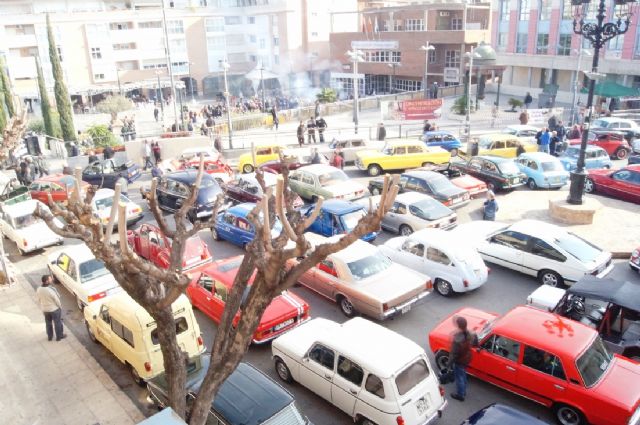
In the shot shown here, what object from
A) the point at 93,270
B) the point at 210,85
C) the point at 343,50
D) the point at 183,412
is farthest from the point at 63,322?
the point at 210,85

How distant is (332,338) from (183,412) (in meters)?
2.87

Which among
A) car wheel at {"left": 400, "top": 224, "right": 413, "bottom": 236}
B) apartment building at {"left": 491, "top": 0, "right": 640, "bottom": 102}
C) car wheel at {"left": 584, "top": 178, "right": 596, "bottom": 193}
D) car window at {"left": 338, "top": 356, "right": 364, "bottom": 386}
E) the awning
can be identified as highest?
apartment building at {"left": 491, "top": 0, "right": 640, "bottom": 102}

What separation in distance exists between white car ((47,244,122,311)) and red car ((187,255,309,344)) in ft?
6.05

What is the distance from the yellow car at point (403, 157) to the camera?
22562mm

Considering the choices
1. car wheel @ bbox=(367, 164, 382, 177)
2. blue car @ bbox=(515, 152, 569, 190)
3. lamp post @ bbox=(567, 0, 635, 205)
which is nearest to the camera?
lamp post @ bbox=(567, 0, 635, 205)

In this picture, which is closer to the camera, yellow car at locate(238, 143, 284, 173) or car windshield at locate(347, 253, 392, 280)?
car windshield at locate(347, 253, 392, 280)

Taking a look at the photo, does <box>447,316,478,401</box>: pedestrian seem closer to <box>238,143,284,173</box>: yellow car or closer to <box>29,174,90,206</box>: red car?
<box>29,174,90,206</box>: red car

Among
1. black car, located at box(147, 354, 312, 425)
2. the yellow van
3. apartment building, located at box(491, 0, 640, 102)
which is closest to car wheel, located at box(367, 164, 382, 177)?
the yellow van

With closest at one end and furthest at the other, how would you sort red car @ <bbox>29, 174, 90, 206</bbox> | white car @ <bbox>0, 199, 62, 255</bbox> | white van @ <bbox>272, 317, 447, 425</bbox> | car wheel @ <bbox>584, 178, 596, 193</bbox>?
white van @ <bbox>272, 317, 447, 425</bbox>, white car @ <bbox>0, 199, 62, 255</bbox>, car wheel @ <bbox>584, 178, 596, 193</bbox>, red car @ <bbox>29, 174, 90, 206</bbox>

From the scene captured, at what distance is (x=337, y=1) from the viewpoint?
67875 millimetres

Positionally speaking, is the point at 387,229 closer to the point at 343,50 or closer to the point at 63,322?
the point at 63,322

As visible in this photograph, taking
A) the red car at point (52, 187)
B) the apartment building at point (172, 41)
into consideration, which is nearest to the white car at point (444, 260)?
the red car at point (52, 187)

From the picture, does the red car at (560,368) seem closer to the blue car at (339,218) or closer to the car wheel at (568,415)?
the car wheel at (568,415)

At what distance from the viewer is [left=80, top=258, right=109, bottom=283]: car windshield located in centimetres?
1188
